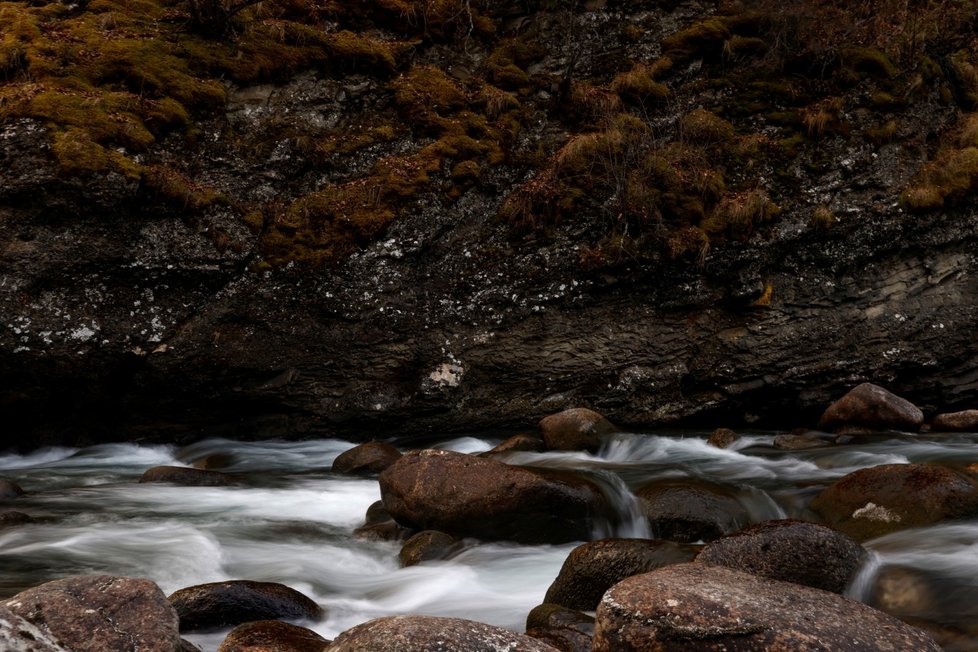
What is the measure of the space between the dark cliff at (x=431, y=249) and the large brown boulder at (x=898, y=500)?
4.01 metres

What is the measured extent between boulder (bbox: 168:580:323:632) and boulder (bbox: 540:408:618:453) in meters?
4.67

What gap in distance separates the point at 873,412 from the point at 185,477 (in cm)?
831

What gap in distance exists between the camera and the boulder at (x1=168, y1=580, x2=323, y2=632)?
4.30 metres

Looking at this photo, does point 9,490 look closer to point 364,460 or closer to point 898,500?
point 364,460

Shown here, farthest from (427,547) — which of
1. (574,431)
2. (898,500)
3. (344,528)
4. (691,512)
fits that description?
(898,500)

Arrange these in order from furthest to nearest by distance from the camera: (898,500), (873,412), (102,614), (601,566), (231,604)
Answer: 1. (873,412)
2. (898,500)
3. (601,566)
4. (231,604)
5. (102,614)

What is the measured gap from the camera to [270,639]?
3725 millimetres

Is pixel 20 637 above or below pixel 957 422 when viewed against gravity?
above

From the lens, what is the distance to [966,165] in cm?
1013

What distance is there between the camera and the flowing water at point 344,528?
4902 millimetres

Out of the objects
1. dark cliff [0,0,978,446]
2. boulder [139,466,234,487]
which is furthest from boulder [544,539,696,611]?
dark cliff [0,0,978,446]

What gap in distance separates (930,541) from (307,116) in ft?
30.5

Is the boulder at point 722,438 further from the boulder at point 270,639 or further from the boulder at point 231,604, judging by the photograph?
the boulder at point 270,639

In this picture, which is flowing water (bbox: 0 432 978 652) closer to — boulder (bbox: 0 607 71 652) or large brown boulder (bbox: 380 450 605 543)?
large brown boulder (bbox: 380 450 605 543)
